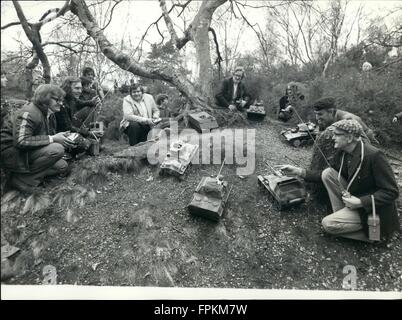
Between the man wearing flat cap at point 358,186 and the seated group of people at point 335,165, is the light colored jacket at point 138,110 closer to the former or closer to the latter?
the seated group of people at point 335,165

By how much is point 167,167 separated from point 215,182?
78 centimetres

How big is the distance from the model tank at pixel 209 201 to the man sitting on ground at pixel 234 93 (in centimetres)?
294

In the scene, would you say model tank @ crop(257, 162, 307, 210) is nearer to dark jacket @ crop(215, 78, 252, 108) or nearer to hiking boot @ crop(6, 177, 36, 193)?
hiking boot @ crop(6, 177, 36, 193)

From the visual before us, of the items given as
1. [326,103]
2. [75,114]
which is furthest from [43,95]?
[326,103]

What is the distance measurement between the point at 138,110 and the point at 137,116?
0.15m

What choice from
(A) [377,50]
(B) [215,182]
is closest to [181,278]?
(B) [215,182]

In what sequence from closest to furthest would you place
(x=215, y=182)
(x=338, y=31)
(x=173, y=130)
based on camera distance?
(x=215, y=182)
(x=173, y=130)
(x=338, y=31)

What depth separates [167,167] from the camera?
4.07 metres

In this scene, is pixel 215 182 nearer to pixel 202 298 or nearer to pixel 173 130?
pixel 202 298

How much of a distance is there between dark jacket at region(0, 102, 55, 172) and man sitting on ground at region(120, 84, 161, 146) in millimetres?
1561

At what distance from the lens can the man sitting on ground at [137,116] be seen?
191 inches

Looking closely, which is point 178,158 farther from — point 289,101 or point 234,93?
point 289,101

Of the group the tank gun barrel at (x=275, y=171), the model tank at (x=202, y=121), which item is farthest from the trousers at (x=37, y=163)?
the tank gun barrel at (x=275, y=171)

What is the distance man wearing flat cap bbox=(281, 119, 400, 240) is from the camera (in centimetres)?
319
